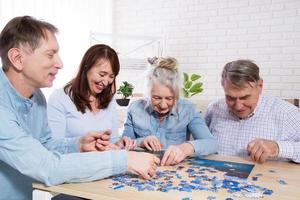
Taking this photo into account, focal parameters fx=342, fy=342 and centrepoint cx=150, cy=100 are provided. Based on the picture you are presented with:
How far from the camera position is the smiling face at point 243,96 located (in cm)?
203

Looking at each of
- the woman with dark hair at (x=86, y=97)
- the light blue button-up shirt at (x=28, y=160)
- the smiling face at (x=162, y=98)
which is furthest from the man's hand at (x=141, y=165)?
the woman with dark hair at (x=86, y=97)

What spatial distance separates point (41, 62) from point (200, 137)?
43.8 inches

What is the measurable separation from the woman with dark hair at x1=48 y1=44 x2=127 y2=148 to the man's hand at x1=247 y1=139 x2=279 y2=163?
94cm

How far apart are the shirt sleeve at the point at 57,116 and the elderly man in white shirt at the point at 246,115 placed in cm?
102

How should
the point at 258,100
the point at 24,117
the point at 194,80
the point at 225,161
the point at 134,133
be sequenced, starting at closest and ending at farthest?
1. the point at 24,117
2. the point at 225,161
3. the point at 258,100
4. the point at 134,133
5. the point at 194,80

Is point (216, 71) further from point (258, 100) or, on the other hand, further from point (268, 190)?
point (268, 190)

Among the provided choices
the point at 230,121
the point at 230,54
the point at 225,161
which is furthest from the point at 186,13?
the point at 225,161

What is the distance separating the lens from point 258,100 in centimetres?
220

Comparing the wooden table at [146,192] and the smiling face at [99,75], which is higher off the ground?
the smiling face at [99,75]

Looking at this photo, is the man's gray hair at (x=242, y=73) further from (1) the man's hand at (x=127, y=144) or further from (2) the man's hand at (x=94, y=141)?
(2) the man's hand at (x=94, y=141)

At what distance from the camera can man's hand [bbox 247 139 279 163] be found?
1714 mm

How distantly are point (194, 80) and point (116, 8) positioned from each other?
71.8 inches

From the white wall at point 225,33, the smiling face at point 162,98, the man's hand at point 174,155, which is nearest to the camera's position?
the man's hand at point 174,155

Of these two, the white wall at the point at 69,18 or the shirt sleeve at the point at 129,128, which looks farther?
the white wall at the point at 69,18
